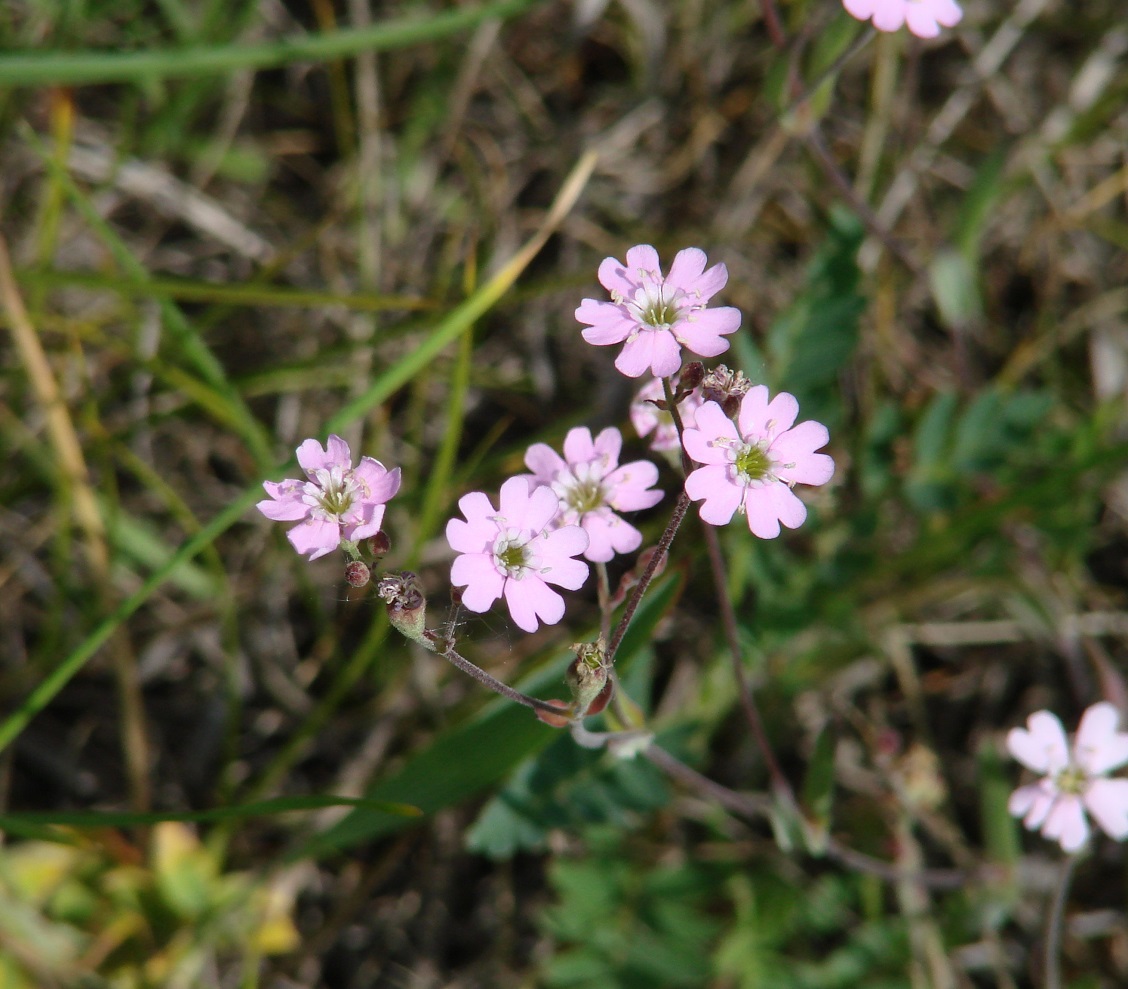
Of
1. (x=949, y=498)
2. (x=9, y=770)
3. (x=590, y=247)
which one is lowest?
(x=9, y=770)

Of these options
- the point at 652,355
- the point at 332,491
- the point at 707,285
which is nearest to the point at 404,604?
the point at 332,491

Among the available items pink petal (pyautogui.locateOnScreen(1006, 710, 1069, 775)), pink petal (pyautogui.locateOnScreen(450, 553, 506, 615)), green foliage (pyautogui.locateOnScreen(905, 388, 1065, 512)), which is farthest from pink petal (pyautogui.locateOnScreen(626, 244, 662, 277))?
pink petal (pyautogui.locateOnScreen(1006, 710, 1069, 775))

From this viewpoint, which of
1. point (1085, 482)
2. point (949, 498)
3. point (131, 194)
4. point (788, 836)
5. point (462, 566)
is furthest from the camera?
point (131, 194)

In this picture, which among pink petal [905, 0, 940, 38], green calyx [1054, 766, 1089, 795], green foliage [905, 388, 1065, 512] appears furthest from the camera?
green foliage [905, 388, 1065, 512]

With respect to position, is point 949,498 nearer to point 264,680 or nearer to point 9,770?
point 264,680

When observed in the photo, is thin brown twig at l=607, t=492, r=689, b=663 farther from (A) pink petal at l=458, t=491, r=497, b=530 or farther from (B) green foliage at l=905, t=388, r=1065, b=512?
(B) green foliage at l=905, t=388, r=1065, b=512

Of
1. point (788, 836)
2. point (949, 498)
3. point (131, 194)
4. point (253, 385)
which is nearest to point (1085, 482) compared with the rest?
point (949, 498)

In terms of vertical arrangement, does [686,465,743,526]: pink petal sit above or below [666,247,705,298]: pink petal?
below
